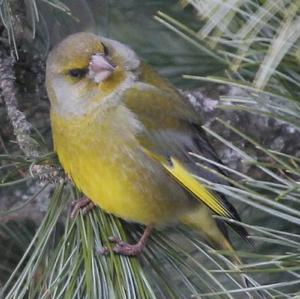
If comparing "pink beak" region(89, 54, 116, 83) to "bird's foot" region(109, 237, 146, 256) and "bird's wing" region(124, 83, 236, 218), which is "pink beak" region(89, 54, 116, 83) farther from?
"bird's foot" region(109, 237, 146, 256)

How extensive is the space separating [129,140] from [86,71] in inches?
9.3

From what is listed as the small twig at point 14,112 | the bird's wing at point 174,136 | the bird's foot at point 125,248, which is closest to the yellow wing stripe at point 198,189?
the bird's wing at point 174,136

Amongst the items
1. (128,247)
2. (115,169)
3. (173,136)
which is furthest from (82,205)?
(173,136)

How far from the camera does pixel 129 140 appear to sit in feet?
7.02

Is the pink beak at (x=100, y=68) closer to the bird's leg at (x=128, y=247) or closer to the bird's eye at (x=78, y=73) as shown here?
the bird's eye at (x=78, y=73)

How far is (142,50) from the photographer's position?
8.28 feet

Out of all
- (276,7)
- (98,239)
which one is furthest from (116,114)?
(276,7)

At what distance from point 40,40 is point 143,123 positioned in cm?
34

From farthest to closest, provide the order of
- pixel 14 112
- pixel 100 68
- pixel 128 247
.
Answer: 1. pixel 100 68
2. pixel 14 112
3. pixel 128 247

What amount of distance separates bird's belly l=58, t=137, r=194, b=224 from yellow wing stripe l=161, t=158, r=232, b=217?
0.15 ft

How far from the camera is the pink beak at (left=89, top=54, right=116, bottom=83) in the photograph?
221cm

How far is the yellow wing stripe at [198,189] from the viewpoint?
2.10 m

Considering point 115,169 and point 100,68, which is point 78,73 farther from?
point 115,169

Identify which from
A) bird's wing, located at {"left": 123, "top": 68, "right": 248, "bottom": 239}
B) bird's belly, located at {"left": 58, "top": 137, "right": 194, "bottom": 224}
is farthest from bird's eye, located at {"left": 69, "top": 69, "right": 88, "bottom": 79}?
bird's belly, located at {"left": 58, "top": 137, "right": 194, "bottom": 224}
